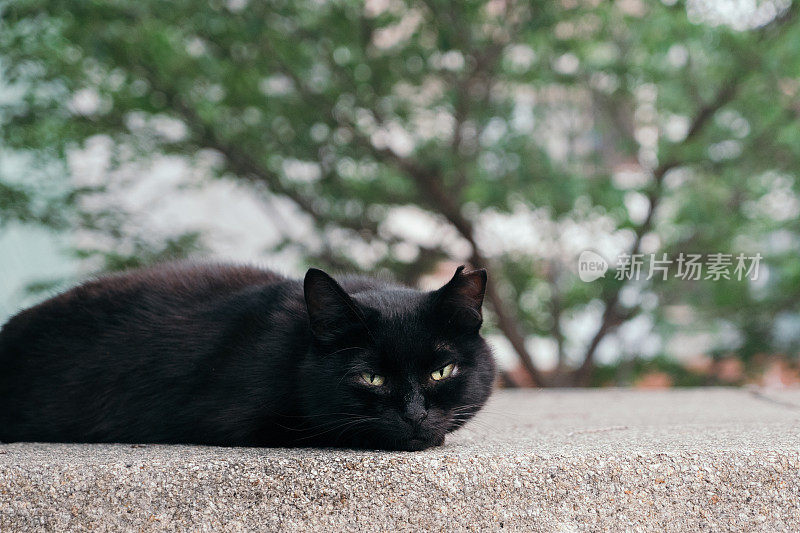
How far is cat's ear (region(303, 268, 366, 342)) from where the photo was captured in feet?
4.67

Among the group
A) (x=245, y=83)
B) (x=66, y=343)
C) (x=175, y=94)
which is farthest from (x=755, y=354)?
(x=66, y=343)

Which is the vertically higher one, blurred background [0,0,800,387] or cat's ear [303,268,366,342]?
blurred background [0,0,800,387]

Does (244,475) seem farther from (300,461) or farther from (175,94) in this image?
(175,94)

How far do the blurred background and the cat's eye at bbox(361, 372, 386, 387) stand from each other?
2.27 meters

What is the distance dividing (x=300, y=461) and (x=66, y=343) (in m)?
0.76

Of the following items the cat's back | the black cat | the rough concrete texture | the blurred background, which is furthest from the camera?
the blurred background

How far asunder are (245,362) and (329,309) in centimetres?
26

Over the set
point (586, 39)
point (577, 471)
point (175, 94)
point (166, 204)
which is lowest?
point (577, 471)

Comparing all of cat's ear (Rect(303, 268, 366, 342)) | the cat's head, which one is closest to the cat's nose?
the cat's head

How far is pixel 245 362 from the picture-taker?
1575 mm

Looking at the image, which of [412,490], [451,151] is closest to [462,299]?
[412,490]

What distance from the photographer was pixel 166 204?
4.36 m

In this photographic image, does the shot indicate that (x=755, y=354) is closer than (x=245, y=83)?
No

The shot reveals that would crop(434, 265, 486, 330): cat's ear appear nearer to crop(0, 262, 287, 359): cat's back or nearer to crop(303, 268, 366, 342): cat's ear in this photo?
crop(303, 268, 366, 342): cat's ear
